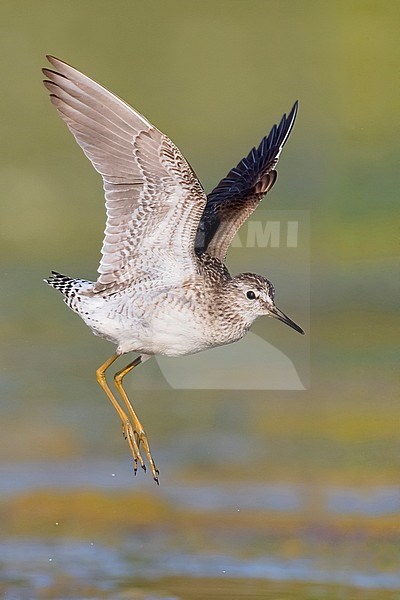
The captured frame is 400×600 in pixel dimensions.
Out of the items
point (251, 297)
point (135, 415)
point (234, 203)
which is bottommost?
point (135, 415)

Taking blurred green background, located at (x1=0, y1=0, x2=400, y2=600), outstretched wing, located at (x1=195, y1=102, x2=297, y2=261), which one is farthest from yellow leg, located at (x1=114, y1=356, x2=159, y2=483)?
blurred green background, located at (x1=0, y1=0, x2=400, y2=600)

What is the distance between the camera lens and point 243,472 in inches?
298

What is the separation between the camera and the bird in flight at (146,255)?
5.20 metres

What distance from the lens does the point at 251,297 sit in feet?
18.1

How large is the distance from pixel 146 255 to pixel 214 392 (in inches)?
84.4

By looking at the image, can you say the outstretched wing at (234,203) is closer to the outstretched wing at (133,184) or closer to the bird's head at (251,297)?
the bird's head at (251,297)

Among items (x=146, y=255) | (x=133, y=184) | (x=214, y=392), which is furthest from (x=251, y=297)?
(x=214, y=392)

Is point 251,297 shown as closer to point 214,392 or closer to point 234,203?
point 234,203

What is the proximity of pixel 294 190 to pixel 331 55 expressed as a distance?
802 millimetres

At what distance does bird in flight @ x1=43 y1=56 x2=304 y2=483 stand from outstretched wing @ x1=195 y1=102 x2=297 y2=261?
0.04 meters

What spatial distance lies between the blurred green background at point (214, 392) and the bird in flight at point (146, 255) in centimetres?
190

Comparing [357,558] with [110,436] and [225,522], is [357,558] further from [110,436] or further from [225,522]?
[110,436]

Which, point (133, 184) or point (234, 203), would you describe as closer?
point (133, 184)

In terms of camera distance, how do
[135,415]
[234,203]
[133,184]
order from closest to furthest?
[133,184] < [135,415] < [234,203]
